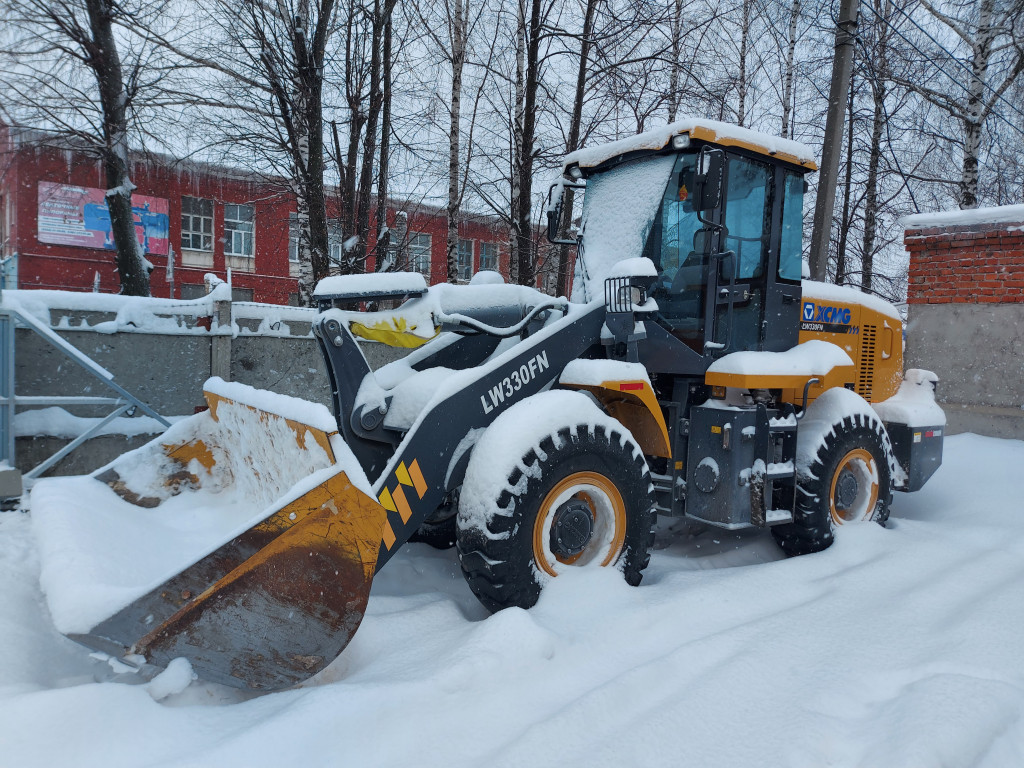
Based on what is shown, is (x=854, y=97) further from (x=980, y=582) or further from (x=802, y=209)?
(x=980, y=582)

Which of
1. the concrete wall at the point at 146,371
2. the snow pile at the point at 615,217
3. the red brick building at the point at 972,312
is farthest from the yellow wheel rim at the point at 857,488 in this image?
the concrete wall at the point at 146,371

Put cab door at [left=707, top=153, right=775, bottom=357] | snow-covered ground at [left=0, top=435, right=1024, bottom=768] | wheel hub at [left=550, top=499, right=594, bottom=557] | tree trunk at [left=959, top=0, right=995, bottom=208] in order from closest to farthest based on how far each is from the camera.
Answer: snow-covered ground at [left=0, top=435, right=1024, bottom=768] < wheel hub at [left=550, top=499, right=594, bottom=557] < cab door at [left=707, top=153, right=775, bottom=357] < tree trunk at [left=959, top=0, right=995, bottom=208]

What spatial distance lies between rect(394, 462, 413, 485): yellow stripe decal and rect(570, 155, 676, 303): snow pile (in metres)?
1.67

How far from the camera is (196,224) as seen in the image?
24.9 m

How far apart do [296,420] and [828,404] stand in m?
3.39

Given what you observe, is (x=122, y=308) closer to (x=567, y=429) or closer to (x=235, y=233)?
(x=567, y=429)

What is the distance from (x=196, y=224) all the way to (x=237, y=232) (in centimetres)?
139

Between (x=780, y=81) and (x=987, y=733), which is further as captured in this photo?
(x=780, y=81)

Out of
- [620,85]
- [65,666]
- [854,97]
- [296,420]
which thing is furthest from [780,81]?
[65,666]

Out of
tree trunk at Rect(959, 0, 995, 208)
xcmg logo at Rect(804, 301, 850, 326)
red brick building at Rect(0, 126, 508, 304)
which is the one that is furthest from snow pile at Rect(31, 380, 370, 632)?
red brick building at Rect(0, 126, 508, 304)

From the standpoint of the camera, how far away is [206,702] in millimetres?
2502

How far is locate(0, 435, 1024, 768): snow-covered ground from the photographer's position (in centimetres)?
221

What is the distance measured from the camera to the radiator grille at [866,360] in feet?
17.1

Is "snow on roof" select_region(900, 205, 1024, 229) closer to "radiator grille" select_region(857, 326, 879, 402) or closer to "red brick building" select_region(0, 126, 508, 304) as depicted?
"radiator grille" select_region(857, 326, 879, 402)
